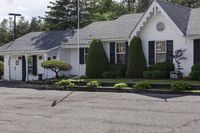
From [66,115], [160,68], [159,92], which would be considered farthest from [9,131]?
[160,68]

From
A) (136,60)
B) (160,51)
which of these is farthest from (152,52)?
(136,60)

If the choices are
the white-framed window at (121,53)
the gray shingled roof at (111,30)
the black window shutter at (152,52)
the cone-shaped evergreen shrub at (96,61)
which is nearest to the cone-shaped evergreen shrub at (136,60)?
the black window shutter at (152,52)

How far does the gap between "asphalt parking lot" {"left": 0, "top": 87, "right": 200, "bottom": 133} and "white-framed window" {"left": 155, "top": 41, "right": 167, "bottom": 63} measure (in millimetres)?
9966

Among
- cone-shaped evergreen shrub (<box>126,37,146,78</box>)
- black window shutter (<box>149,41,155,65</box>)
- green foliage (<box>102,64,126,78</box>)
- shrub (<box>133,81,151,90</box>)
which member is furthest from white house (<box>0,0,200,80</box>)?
shrub (<box>133,81,151,90</box>)

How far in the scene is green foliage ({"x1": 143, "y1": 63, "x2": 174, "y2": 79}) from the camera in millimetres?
28016

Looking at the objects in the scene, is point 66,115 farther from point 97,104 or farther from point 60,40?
point 60,40

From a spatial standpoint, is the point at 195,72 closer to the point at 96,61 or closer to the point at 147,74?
the point at 147,74

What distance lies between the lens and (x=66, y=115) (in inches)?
584

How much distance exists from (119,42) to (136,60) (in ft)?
10.1

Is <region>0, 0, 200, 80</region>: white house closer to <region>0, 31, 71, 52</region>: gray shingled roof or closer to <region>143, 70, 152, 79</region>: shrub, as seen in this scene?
<region>0, 31, 71, 52</region>: gray shingled roof

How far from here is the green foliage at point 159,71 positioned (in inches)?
1103

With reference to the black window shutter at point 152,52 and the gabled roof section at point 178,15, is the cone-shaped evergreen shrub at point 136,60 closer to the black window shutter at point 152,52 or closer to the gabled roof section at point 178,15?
the black window shutter at point 152,52

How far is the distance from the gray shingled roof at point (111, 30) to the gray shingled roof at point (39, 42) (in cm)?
177

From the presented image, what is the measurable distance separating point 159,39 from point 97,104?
42.0 feet
